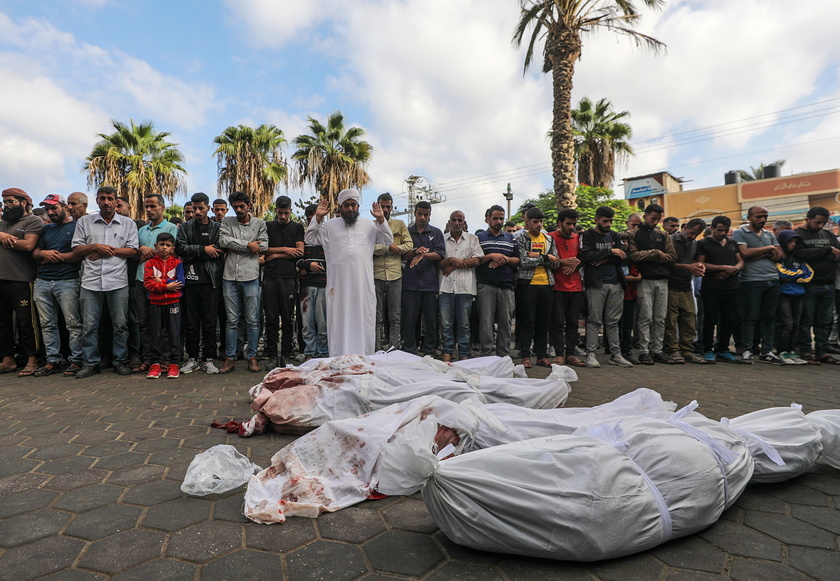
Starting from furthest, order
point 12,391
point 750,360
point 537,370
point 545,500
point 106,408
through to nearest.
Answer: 1. point 750,360
2. point 537,370
3. point 12,391
4. point 106,408
5. point 545,500

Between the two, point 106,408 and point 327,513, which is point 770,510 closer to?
point 327,513

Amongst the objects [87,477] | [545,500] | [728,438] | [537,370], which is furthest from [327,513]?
[537,370]

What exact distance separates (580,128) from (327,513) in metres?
21.7

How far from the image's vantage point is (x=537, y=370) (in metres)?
6.05

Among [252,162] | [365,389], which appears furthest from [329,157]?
[365,389]

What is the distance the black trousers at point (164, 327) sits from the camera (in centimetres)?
564

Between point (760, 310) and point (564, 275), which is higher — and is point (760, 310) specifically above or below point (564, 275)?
below

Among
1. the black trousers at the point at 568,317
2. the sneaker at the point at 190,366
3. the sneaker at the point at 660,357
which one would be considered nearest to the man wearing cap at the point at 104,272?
the sneaker at the point at 190,366

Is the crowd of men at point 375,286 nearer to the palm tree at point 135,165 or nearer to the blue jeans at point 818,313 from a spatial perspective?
the blue jeans at point 818,313

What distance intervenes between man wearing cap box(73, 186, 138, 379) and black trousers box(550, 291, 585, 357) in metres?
5.56

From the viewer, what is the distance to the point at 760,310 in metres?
7.16

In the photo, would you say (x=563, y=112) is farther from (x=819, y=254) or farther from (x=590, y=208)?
(x=819, y=254)

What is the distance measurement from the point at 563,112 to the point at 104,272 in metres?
11.1

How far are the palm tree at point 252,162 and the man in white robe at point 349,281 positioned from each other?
1634 centimetres
